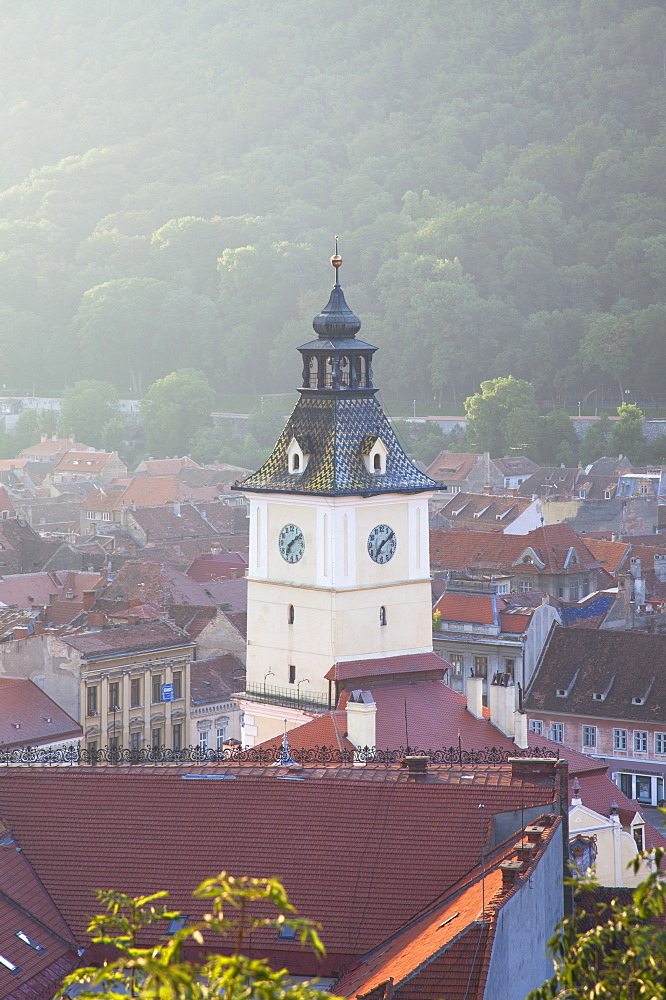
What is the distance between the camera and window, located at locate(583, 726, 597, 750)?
4962cm

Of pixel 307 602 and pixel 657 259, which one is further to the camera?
pixel 657 259

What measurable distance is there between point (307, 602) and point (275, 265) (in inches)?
5625

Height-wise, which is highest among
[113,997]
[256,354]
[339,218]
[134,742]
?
[339,218]

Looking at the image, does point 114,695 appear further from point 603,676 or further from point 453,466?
point 453,466

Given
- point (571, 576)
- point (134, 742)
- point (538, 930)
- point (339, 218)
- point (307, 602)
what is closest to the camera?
point (538, 930)

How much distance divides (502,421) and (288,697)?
9460 centimetres

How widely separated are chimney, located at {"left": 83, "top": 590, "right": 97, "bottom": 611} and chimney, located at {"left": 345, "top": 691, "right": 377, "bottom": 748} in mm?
32296

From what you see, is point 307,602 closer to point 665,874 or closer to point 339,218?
point 665,874

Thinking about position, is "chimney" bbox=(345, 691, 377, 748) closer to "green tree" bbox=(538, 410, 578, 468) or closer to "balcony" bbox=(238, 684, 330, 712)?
"balcony" bbox=(238, 684, 330, 712)

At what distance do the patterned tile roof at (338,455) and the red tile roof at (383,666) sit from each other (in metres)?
2.91

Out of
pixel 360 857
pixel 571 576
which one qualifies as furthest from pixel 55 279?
pixel 360 857

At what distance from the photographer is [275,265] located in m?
175

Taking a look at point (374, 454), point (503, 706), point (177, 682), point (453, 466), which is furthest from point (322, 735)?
point (453, 466)

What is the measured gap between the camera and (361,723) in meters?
29.6
